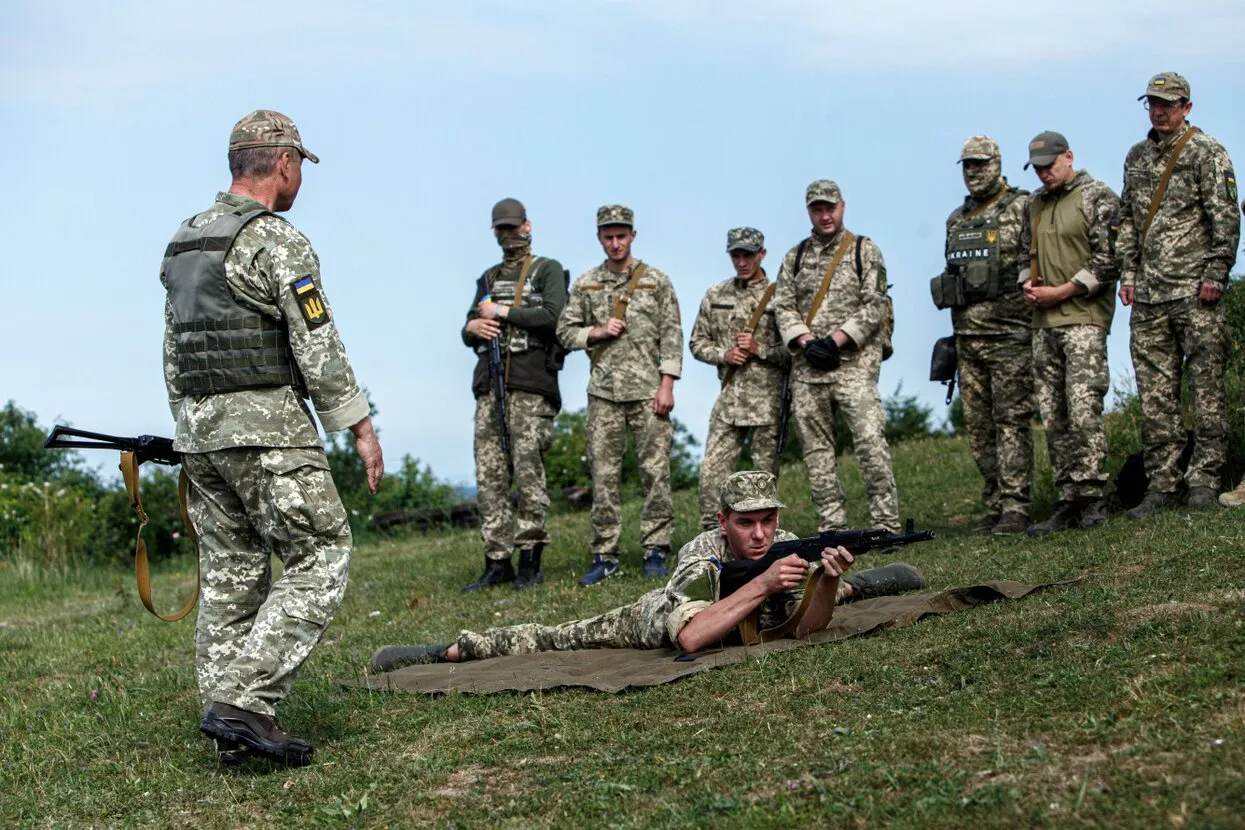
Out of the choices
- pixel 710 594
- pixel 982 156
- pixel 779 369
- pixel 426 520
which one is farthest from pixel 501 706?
pixel 426 520

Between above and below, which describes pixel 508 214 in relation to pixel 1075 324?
above

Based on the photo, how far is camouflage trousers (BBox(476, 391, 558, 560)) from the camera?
34.6ft

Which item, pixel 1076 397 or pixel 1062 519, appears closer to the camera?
pixel 1076 397

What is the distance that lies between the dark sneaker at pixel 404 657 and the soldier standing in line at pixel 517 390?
272 centimetres

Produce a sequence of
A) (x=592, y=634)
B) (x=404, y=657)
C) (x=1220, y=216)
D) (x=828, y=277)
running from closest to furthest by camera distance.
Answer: (x=592, y=634) → (x=404, y=657) → (x=1220, y=216) → (x=828, y=277)

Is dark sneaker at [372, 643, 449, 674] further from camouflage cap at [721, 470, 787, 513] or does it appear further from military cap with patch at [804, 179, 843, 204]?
military cap with patch at [804, 179, 843, 204]

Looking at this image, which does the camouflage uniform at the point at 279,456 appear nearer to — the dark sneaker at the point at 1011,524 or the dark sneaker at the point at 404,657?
the dark sneaker at the point at 404,657

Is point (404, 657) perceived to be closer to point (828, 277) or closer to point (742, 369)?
point (742, 369)

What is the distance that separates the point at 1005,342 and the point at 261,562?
20.0 ft

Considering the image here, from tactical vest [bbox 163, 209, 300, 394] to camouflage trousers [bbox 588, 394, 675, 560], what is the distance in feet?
17.2

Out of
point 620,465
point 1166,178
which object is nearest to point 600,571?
point 620,465

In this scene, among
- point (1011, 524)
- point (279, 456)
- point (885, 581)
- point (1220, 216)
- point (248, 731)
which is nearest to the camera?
point (248, 731)

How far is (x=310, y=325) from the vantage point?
5.48 meters

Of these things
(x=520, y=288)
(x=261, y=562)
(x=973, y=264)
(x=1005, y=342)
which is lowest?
(x=261, y=562)
